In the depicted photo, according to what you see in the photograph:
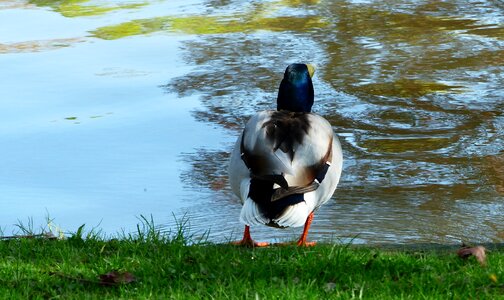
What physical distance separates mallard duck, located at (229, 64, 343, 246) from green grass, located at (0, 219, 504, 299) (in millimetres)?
189

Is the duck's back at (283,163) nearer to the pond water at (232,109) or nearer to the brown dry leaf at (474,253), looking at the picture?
the pond water at (232,109)

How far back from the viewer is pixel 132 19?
13570mm

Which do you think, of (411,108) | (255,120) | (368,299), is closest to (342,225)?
(255,120)

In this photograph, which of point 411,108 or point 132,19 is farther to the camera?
point 132,19

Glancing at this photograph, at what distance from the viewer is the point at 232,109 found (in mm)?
9367

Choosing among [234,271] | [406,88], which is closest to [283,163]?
[234,271]

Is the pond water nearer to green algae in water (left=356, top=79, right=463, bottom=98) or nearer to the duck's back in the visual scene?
green algae in water (left=356, top=79, right=463, bottom=98)

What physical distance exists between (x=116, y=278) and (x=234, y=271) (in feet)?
1.66

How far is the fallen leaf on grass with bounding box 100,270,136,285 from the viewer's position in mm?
4719

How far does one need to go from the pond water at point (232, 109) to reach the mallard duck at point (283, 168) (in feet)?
1.24

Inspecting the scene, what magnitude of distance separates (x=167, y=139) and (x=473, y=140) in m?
2.33

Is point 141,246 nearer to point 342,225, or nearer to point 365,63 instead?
point 342,225

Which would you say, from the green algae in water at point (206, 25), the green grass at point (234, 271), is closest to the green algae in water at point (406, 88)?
the green algae in water at point (206, 25)

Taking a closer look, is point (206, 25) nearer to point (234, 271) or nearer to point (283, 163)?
point (283, 163)
